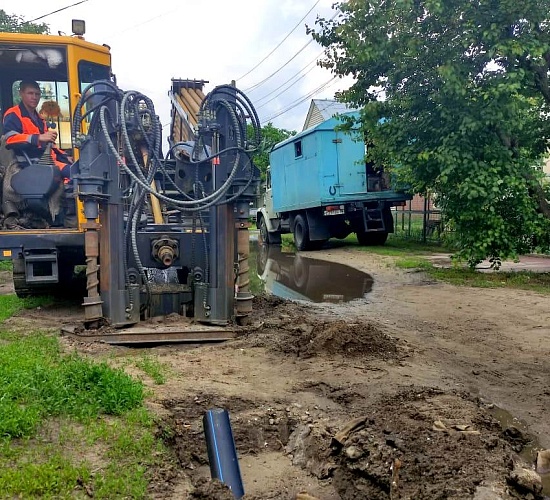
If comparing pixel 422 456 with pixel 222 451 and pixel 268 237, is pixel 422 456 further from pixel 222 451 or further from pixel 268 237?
pixel 268 237

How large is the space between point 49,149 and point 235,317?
10.8 ft

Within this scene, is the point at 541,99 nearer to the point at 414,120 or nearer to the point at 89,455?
the point at 414,120

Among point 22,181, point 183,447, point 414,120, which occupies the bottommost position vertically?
point 183,447

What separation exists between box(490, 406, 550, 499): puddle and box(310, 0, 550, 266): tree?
566cm

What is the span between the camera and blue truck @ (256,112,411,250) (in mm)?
17109

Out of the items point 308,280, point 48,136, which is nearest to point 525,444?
point 48,136

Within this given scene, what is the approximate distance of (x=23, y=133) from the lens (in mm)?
7676

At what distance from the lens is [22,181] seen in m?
7.41

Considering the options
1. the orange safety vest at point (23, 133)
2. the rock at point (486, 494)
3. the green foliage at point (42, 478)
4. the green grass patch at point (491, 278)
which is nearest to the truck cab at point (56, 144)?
the orange safety vest at point (23, 133)

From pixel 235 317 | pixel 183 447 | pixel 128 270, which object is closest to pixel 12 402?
pixel 183 447

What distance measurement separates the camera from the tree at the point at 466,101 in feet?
31.3

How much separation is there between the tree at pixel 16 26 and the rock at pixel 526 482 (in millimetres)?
22866

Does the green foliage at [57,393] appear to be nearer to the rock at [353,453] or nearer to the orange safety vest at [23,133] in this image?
the rock at [353,453]

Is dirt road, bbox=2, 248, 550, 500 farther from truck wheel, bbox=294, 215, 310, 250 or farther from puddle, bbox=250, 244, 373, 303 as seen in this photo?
truck wheel, bbox=294, 215, 310, 250
